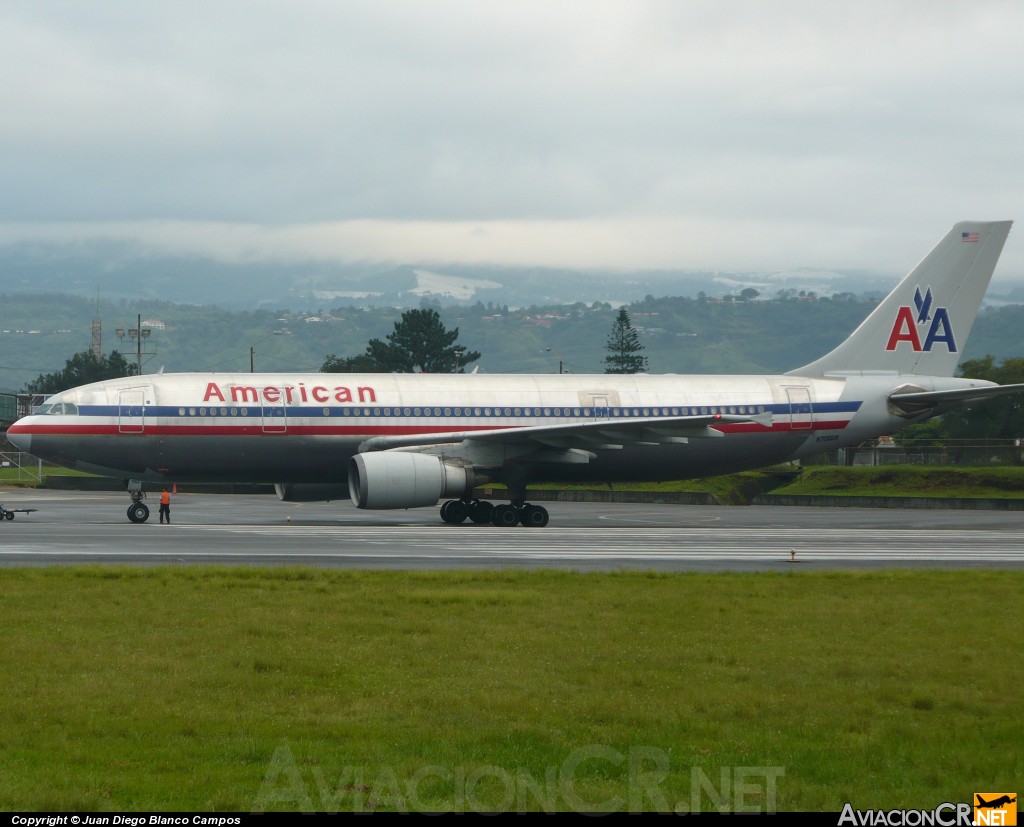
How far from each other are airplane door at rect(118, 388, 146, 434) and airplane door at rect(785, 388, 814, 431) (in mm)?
19463

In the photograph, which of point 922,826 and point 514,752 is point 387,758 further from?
point 922,826

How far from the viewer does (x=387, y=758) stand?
920cm

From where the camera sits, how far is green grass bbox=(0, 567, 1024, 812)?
8508 mm

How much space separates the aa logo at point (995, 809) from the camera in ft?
25.4

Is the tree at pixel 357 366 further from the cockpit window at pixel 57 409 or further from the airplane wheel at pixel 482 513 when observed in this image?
the cockpit window at pixel 57 409

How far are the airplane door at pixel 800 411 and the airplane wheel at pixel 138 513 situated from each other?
1967cm

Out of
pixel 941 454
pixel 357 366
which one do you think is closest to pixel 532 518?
pixel 941 454

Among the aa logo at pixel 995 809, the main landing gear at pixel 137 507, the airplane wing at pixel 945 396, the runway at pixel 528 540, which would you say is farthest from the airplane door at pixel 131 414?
the aa logo at pixel 995 809

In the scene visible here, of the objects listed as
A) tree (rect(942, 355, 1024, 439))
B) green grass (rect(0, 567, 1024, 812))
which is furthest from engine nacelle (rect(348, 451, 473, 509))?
tree (rect(942, 355, 1024, 439))

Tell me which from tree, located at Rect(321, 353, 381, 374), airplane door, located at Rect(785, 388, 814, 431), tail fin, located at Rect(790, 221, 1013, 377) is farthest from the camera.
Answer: tree, located at Rect(321, 353, 381, 374)

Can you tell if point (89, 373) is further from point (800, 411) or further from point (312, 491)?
point (800, 411)

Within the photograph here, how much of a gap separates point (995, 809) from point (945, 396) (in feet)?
106

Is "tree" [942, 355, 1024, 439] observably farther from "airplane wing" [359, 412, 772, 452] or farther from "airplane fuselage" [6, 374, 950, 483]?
"airplane wing" [359, 412, 772, 452]

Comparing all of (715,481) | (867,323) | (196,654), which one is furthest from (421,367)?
(196,654)
